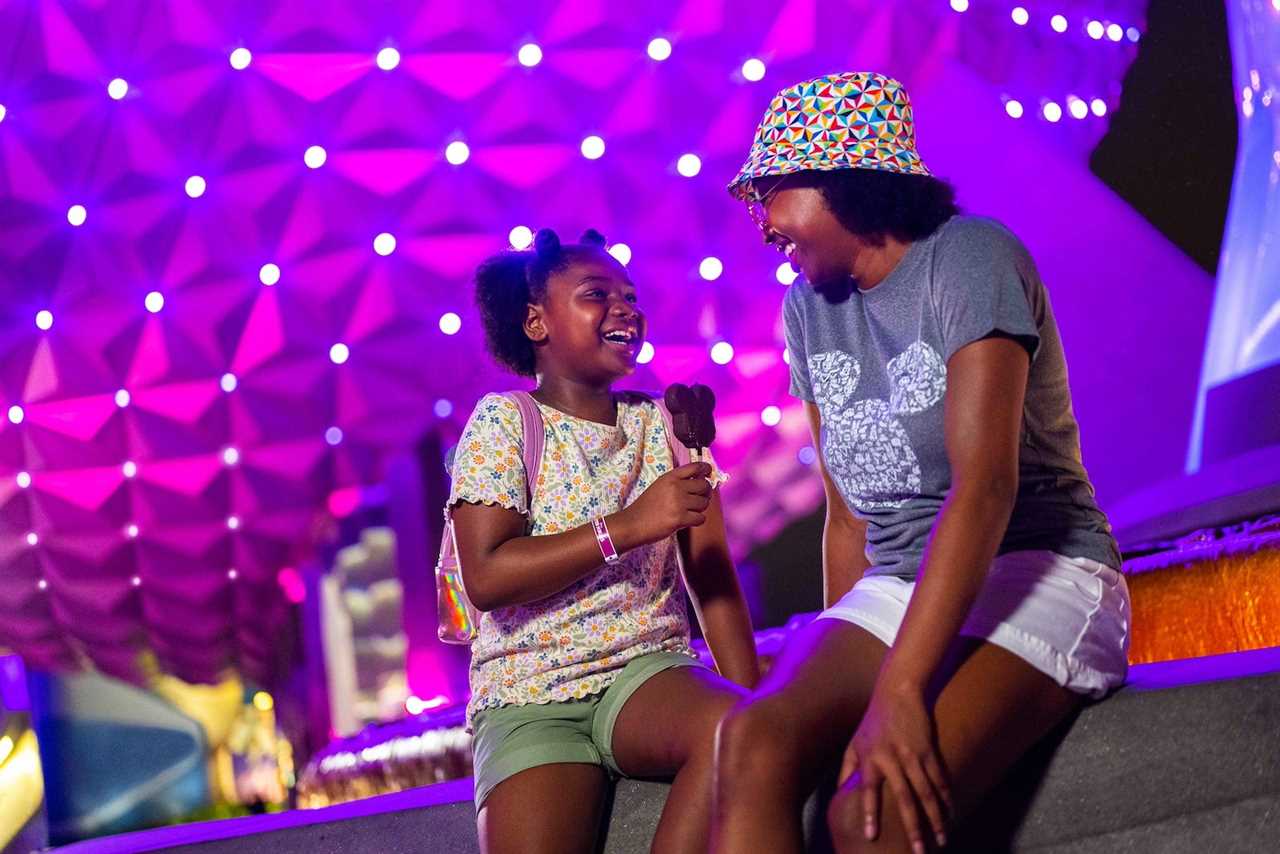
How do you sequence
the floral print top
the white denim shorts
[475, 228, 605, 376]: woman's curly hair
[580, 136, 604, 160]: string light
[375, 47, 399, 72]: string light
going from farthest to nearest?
[580, 136, 604, 160]: string light < [375, 47, 399, 72]: string light < [475, 228, 605, 376]: woman's curly hair < the floral print top < the white denim shorts

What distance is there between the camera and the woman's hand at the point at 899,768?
4.43ft

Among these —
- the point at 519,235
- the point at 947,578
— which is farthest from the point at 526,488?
the point at 519,235

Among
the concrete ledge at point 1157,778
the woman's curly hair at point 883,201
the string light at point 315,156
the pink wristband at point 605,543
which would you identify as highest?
the string light at point 315,156

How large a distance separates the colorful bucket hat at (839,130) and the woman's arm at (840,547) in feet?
1.35

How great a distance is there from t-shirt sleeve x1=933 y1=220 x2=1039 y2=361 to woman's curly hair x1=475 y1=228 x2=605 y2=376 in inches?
32.5

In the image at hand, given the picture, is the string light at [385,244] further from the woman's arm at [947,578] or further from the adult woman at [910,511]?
the woman's arm at [947,578]

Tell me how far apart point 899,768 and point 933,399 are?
53 centimetres

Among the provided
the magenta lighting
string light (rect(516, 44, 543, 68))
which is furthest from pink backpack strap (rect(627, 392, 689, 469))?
string light (rect(516, 44, 543, 68))

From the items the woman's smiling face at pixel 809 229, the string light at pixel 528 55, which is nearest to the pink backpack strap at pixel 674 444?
the woman's smiling face at pixel 809 229

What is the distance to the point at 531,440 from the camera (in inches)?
81.0

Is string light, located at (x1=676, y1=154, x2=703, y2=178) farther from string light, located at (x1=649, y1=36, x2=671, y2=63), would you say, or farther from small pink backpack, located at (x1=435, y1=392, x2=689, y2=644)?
small pink backpack, located at (x1=435, y1=392, x2=689, y2=644)

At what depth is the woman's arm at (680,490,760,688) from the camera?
2.14 metres

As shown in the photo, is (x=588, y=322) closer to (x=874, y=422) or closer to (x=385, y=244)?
(x=874, y=422)

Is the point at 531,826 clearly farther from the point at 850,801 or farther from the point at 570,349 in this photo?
the point at 570,349
